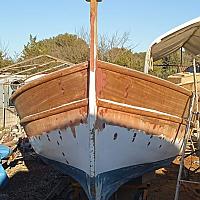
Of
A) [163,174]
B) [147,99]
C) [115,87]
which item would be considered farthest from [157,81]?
[163,174]

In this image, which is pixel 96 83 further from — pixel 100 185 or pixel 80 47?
pixel 80 47

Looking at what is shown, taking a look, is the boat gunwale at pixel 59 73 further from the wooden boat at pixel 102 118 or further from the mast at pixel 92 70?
the mast at pixel 92 70

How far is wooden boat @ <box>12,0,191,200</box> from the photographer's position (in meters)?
4.64

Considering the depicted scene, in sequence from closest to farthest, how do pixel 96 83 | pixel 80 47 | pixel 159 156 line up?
pixel 96 83, pixel 159 156, pixel 80 47

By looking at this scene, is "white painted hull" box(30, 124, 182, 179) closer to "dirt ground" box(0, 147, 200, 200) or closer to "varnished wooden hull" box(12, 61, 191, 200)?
"varnished wooden hull" box(12, 61, 191, 200)

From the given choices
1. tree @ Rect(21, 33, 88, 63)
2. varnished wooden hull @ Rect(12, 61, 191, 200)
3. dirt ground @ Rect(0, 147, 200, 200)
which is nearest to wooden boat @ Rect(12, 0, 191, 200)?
varnished wooden hull @ Rect(12, 61, 191, 200)

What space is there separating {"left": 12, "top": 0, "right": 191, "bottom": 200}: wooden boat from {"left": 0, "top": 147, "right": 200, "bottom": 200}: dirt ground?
966 millimetres

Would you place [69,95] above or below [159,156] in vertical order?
above

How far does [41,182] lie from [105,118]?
3.23 m

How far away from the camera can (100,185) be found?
4949mm

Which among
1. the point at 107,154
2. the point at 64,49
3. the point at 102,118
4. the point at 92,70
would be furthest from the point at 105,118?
the point at 64,49

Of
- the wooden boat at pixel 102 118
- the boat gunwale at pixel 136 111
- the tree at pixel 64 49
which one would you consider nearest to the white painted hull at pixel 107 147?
the wooden boat at pixel 102 118

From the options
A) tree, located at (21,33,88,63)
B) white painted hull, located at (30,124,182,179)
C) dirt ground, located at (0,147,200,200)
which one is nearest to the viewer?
white painted hull, located at (30,124,182,179)

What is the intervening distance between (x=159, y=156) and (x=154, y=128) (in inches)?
25.0
